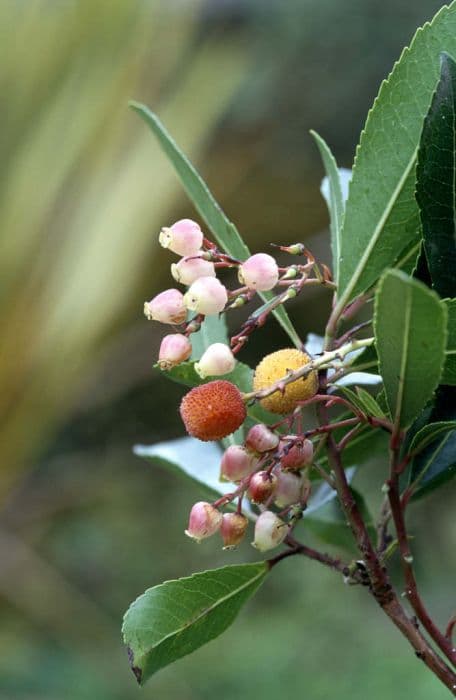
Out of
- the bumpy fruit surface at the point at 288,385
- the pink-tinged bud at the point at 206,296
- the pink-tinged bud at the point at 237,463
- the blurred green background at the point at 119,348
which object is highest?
the pink-tinged bud at the point at 206,296

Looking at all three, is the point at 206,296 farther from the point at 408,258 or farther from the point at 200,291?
the point at 408,258

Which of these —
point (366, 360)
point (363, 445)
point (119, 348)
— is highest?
point (366, 360)

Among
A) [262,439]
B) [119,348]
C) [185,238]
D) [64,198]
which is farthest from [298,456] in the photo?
[119,348]

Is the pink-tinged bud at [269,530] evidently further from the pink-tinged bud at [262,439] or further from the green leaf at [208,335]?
the green leaf at [208,335]

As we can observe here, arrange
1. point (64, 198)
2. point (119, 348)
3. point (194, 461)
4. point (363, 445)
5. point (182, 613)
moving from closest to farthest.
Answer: point (182, 613) → point (363, 445) → point (194, 461) → point (64, 198) → point (119, 348)

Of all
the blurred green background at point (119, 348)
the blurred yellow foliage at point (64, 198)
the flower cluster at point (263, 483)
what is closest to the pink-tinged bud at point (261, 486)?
the flower cluster at point (263, 483)

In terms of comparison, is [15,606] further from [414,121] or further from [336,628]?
[414,121]
